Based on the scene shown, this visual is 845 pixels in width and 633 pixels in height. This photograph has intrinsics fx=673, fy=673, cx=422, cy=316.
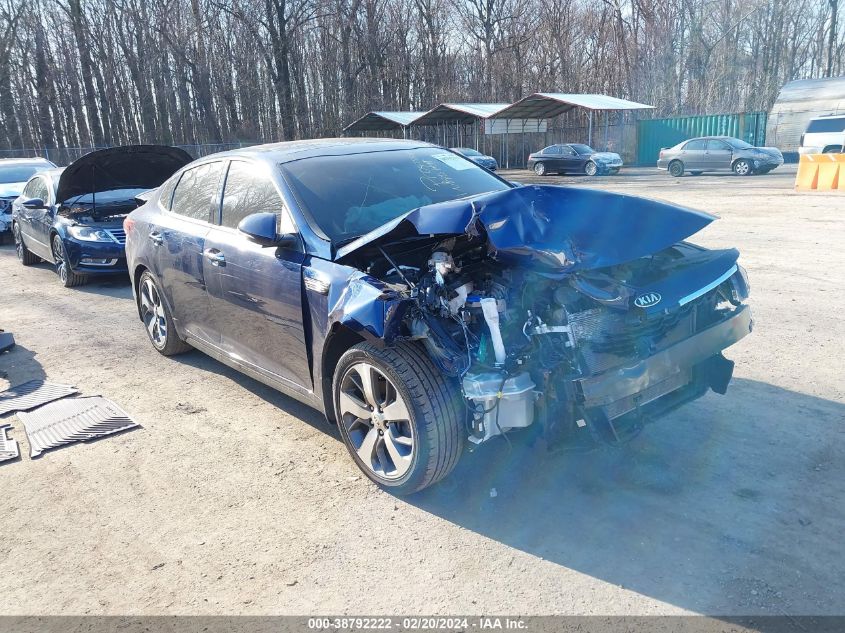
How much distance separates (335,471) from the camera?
3.94 m

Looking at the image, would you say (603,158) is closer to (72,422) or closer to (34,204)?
(34,204)

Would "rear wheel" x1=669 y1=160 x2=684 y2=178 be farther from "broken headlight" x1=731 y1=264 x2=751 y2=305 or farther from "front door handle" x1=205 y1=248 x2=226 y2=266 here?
"front door handle" x1=205 y1=248 x2=226 y2=266

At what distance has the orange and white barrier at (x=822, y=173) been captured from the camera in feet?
58.3

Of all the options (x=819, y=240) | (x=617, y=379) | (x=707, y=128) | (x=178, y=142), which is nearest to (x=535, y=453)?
(x=617, y=379)

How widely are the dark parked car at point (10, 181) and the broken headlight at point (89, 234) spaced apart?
19.6ft

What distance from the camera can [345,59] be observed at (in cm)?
4409

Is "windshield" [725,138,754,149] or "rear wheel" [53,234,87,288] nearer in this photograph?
"rear wheel" [53,234,87,288]

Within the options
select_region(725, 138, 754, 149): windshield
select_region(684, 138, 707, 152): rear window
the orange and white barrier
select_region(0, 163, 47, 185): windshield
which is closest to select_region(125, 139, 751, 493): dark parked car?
select_region(0, 163, 47, 185): windshield

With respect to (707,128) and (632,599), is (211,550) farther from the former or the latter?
(707,128)

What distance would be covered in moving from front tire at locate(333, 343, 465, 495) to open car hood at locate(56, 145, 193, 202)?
6.53 meters

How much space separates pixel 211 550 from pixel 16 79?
4433 cm

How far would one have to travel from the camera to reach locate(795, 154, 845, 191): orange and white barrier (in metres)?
17.8

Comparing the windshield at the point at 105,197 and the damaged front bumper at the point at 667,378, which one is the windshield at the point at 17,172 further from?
the damaged front bumper at the point at 667,378

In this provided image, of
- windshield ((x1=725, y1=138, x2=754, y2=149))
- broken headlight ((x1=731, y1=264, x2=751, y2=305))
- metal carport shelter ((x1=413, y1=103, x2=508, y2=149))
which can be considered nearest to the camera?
broken headlight ((x1=731, y1=264, x2=751, y2=305))
